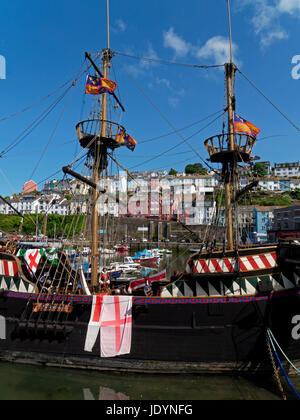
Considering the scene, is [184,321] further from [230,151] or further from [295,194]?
[295,194]

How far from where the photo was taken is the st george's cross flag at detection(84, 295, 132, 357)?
31.5ft

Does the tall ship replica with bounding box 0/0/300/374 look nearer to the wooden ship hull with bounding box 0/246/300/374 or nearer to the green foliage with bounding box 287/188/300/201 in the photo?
the wooden ship hull with bounding box 0/246/300/374

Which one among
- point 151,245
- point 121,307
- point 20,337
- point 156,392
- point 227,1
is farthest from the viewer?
point 151,245

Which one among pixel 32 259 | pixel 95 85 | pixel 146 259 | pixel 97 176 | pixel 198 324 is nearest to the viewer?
pixel 198 324

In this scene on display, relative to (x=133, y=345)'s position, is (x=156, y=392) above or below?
below

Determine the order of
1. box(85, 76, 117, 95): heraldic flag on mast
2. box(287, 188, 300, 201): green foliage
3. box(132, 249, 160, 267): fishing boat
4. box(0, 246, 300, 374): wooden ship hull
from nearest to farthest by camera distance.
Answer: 1. box(0, 246, 300, 374): wooden ship hull
2. box(85, 76, 117, 95): heraldic flag on mast
3. box(132, 249, 160, 267): fishing boat
4. box(287, 188, 300, 201): green foliage

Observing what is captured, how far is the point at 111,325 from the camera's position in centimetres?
966

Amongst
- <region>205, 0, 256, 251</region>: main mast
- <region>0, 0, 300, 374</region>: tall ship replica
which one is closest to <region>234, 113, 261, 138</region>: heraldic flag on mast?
→ <region>205, 0, 256, 251</region>: main mast

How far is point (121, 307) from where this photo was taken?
9.73 metres

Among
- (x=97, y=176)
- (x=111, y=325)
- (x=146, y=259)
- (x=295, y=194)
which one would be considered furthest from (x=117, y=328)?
(x=295, y=194)

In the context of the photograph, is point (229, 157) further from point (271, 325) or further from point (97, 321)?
point (97, 321)

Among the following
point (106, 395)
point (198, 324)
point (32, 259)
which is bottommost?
point (106, 395)
